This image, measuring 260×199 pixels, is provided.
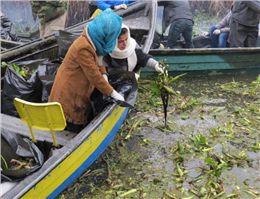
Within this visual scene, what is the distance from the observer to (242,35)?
6266 millimetres

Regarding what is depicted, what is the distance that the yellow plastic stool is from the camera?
243 centimetres

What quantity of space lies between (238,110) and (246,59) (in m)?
1.76

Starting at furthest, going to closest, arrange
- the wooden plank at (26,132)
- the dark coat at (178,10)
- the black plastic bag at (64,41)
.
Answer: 1. the dark coat at (178,10)
2. the black plastic bag at (64,41)
3. the wooden plank at (26,132)

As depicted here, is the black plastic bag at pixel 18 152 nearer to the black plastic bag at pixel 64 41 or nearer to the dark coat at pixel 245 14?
the black plastic bag at pixel 64 41

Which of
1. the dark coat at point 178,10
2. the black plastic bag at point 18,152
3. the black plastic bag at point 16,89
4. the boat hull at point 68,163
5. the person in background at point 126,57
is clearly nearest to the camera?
the boat hull at point 68,163

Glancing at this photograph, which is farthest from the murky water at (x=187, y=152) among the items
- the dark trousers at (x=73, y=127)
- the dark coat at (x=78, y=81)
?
the dark coat at (x=78, y=81)

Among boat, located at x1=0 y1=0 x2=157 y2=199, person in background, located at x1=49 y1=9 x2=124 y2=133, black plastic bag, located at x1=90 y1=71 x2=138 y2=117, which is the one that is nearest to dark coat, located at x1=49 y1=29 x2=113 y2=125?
person in background, located at x1=49 y1=9 x2=124 y2=133

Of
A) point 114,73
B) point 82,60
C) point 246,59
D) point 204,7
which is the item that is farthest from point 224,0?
point 82,60

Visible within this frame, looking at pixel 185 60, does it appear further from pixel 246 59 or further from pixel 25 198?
pixel 25 198

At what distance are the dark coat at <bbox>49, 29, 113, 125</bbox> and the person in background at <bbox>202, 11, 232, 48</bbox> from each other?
4.29m

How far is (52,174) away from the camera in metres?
2.54

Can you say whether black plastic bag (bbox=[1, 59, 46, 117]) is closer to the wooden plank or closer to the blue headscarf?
the wooden plank

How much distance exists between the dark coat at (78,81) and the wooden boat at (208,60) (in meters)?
2.84

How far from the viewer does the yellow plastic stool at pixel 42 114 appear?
243cm
